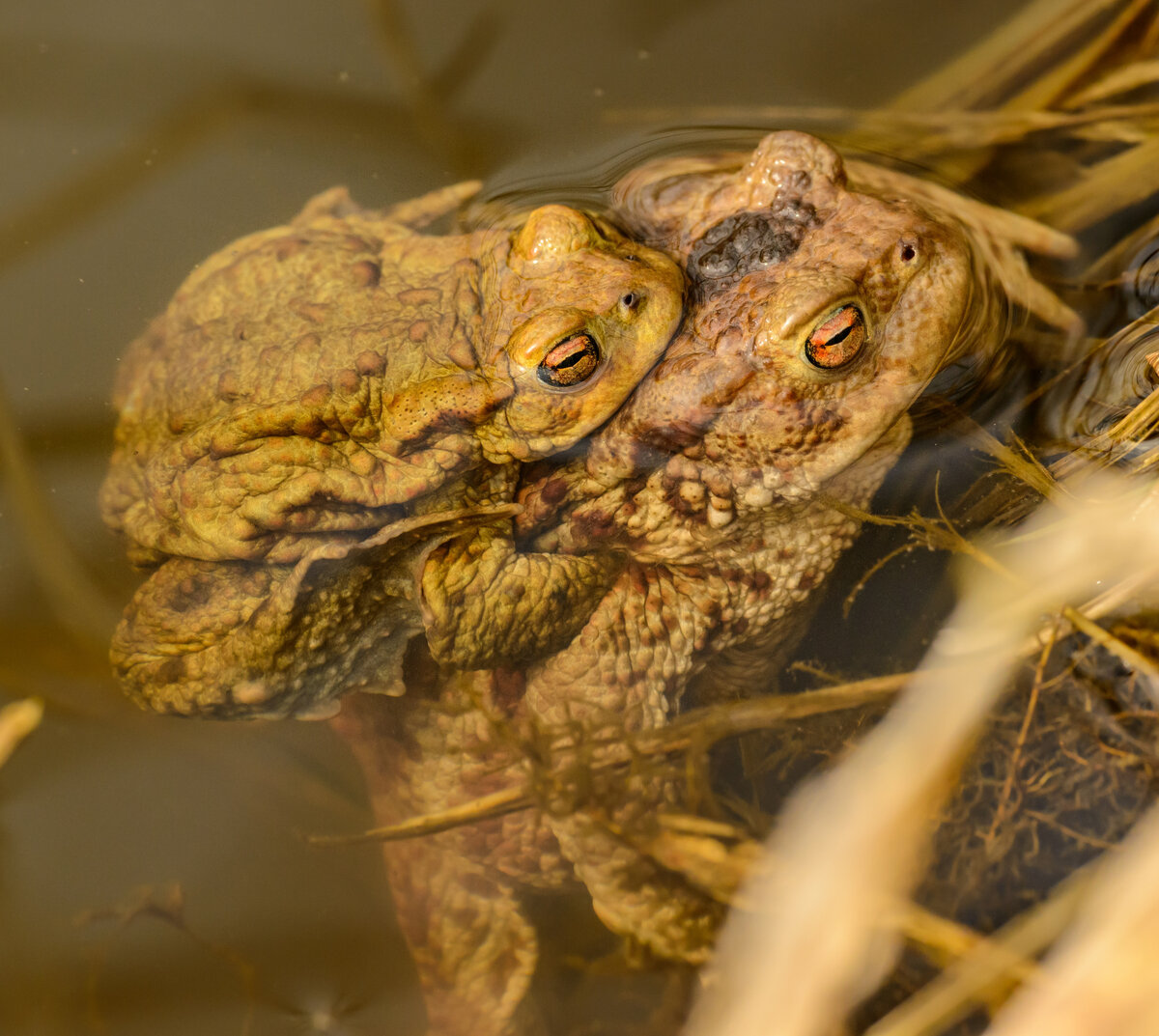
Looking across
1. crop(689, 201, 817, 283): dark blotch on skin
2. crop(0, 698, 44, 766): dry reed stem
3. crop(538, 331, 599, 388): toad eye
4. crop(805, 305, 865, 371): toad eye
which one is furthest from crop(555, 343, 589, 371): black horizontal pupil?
crop(0, 698, 44, 766): dry reed stem

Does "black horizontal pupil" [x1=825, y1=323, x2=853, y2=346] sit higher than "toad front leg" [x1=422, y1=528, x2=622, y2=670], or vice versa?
"black horizontal pupil" [x1=825, y1=323, x2=853, y2=346]

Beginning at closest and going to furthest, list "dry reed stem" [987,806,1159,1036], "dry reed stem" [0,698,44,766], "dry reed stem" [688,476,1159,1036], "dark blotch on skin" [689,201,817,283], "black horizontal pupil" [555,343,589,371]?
"dry reed stem" [987,806,1159,1036]
"dry reed stem" [688,476,1159,1036]
"black horizontal pupil" [555,343,589,371]
"dark blotch on skin" [689,201,817,283]
"dry reed stem" [0,698,44,766]

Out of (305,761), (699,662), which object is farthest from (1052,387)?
Result: (305,761)

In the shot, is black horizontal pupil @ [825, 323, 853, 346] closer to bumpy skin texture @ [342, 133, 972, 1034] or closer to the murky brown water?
bumpy skin texture @ [342, 133, 972, 1034]

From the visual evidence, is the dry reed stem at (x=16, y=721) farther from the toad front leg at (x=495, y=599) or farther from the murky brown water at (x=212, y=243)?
the toad front leg at (x=495, y=599)

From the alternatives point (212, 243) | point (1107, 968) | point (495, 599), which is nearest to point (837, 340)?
point (495, 599)
